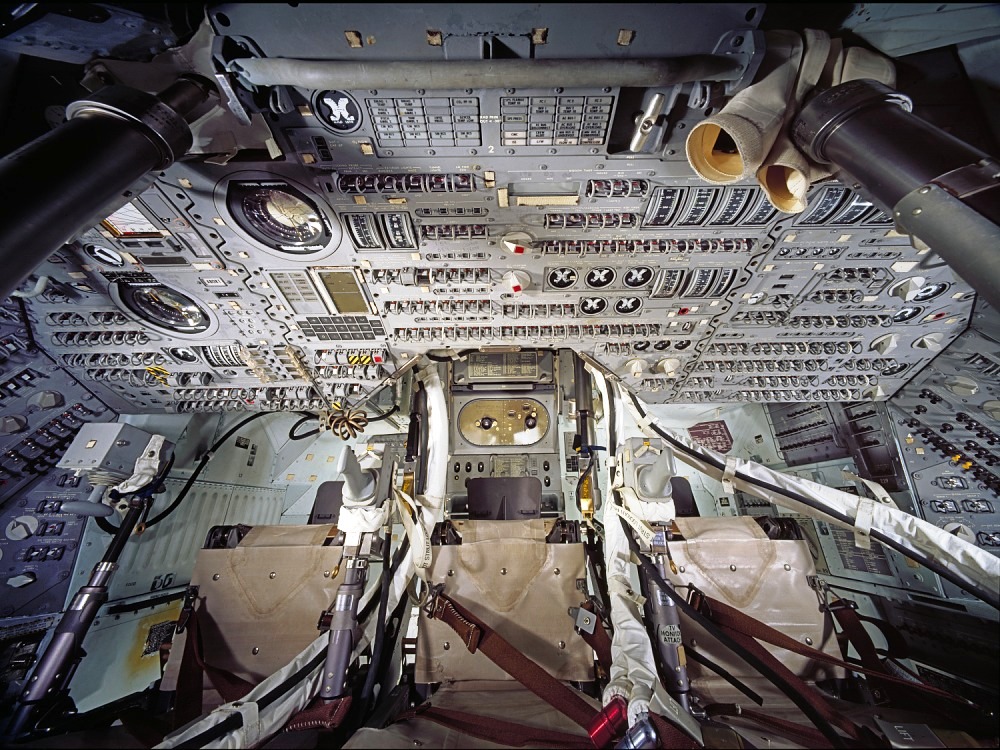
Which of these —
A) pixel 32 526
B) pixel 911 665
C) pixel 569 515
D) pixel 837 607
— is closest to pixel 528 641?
pixel 837 607

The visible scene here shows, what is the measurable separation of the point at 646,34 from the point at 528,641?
304 cm

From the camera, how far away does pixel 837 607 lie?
198 cm

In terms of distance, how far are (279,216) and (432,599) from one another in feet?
8.32

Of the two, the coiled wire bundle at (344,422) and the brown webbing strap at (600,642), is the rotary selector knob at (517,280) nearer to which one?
the coiled wire bundle at (344,422)

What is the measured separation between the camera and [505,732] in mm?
1362

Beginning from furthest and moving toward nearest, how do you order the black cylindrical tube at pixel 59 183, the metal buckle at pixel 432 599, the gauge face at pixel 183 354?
the gauge face at pixel 183 354, the metal buckle at pixel 432 599, the black cylindrical tube at pixel 59 183

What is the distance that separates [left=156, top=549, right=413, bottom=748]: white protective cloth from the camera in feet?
4.06

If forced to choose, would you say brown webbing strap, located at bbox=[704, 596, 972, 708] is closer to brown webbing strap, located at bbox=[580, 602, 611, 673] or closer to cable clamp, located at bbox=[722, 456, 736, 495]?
brown webbing strap, located at bbox=[580, 602, 611, 673]

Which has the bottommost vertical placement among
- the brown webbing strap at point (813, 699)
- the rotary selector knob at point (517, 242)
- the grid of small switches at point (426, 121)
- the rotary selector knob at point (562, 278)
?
the brown webbing strap at point (813, 699)

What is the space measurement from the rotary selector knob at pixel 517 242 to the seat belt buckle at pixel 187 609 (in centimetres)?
292

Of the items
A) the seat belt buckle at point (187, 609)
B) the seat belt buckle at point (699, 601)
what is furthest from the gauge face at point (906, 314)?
the seat belt buckle at point (187, 609)

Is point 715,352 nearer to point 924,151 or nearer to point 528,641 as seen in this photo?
point 924,151

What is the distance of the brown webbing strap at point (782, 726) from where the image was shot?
53.4 inches

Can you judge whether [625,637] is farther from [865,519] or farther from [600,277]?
[600,277]
